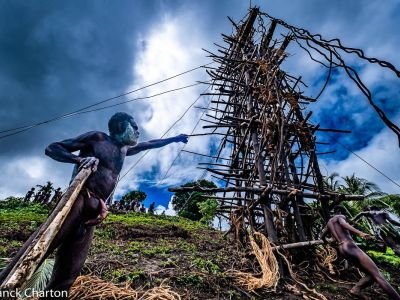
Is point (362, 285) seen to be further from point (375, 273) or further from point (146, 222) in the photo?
point (146, 222)

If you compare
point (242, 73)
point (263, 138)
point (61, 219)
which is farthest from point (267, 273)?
point (242, 73)

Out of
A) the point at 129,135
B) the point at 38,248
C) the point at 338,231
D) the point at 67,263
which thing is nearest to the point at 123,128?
the point at 129,135

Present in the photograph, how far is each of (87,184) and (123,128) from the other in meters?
0.73

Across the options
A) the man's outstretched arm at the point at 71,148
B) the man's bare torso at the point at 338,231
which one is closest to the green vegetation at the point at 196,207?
the man's bare torso at the point at 338,231

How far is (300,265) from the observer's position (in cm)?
500

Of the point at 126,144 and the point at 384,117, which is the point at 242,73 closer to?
the point at 126,144

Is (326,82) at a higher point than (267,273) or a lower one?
higher

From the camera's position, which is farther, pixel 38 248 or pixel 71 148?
pixel 71 148

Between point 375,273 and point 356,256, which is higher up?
point 356,256

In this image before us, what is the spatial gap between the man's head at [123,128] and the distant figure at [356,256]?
351 centimetres

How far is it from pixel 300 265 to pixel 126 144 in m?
4.25

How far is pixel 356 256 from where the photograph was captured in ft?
13.1

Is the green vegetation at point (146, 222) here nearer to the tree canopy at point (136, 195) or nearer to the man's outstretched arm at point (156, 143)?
the man's outstretched arm at point (156, 143)

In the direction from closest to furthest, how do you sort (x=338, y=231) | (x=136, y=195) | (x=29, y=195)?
(x=338, y=231)
(x=29, y=195)
(x=136, y=195)
